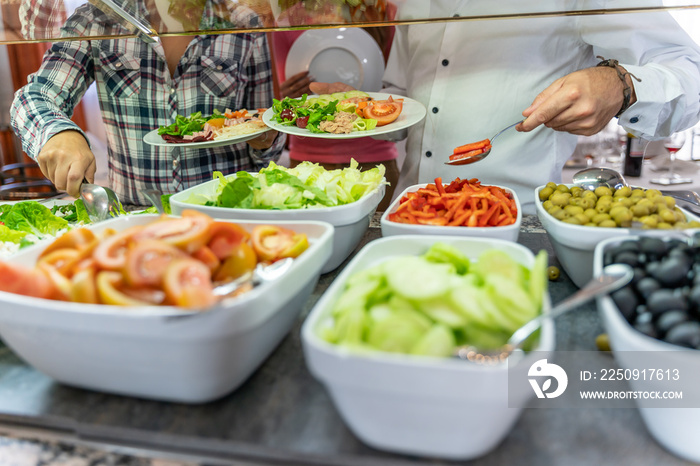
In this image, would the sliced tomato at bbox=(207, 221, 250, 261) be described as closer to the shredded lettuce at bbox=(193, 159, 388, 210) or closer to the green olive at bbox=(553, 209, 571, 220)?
the shredded lettuce at bbox=(193, 159, 388, 210)

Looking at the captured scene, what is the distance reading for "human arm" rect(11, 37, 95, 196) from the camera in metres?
1.43

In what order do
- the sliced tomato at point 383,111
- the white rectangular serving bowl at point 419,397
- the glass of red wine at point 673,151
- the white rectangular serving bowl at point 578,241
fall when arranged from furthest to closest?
the glass of red wine at point 673,151 < the sliced tomato at point 383,111 < the white rectangular serving bowl at point 578,241 < the white rectangular serving bowl at point 419,397

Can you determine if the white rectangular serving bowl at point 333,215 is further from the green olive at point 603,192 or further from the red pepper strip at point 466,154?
the green olive at point 603,192

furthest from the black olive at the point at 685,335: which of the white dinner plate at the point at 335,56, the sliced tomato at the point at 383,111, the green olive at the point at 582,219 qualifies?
the white dinner plate at the point at 335,56

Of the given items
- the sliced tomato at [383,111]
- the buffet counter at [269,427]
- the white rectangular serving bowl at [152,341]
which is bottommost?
the buffet counter at [269,427]

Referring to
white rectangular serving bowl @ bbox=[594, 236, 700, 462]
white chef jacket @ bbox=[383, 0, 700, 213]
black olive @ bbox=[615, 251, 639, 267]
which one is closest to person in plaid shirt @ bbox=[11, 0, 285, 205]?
white chef jacket @ bbox=[383, 0, 700, 213]

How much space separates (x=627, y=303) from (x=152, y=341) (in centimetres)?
57

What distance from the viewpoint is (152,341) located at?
587 mm

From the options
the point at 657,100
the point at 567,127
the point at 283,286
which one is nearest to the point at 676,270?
the point at 283,286

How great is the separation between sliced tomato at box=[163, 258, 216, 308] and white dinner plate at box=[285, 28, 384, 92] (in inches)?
61.3

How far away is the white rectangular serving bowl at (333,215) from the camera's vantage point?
982mm

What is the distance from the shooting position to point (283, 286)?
2.15 ft

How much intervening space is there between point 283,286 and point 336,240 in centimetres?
38

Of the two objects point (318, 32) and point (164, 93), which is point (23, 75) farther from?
point (318, 32)
